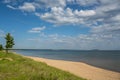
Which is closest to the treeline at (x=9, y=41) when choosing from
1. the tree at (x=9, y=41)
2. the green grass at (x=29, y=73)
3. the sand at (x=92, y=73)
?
the tree at (x=9, y=41)

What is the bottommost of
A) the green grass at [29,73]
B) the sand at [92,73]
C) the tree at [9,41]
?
the sand at [92,73]

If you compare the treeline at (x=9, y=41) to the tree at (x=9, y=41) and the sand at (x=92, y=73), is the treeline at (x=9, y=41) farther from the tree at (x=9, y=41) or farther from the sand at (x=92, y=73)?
the sand at (x=92, y=73)

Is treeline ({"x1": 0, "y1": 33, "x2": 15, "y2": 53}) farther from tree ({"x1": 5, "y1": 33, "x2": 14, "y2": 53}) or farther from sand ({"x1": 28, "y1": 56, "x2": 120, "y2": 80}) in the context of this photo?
sand ({"x1": 28, "y1": 56, "x2": 120, "y2": 80})

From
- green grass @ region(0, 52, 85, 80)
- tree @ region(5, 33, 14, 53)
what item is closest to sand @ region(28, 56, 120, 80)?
green grass @ region(0, 52, 85, 80)

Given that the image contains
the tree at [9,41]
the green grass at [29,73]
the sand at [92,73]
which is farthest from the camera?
the tree at [9,41]

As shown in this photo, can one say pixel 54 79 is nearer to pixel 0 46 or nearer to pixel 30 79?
pixel 30 79

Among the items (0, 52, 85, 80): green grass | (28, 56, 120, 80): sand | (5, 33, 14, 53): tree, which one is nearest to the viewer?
(0, 52, 85, 80): green grass

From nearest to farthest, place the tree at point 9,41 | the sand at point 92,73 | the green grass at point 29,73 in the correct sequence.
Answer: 1. the green grass at point 29,73
2. the sand at point 92,73
3. the tree at point 9,41

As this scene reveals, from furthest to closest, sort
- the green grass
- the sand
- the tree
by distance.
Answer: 1. the tree
2. the sand
3. the green grass

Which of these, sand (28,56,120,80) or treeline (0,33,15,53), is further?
treeline (0,33,15,53)

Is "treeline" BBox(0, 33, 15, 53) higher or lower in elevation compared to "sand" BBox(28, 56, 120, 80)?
higher

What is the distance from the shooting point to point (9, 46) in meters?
60.3

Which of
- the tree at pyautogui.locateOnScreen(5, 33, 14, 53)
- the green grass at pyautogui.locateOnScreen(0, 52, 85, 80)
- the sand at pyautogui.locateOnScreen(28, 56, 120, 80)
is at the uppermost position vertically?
the tree at pyautogui.locateOnScreen(5, 33, 14, 53)

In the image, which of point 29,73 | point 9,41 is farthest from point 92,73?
point 9,41
